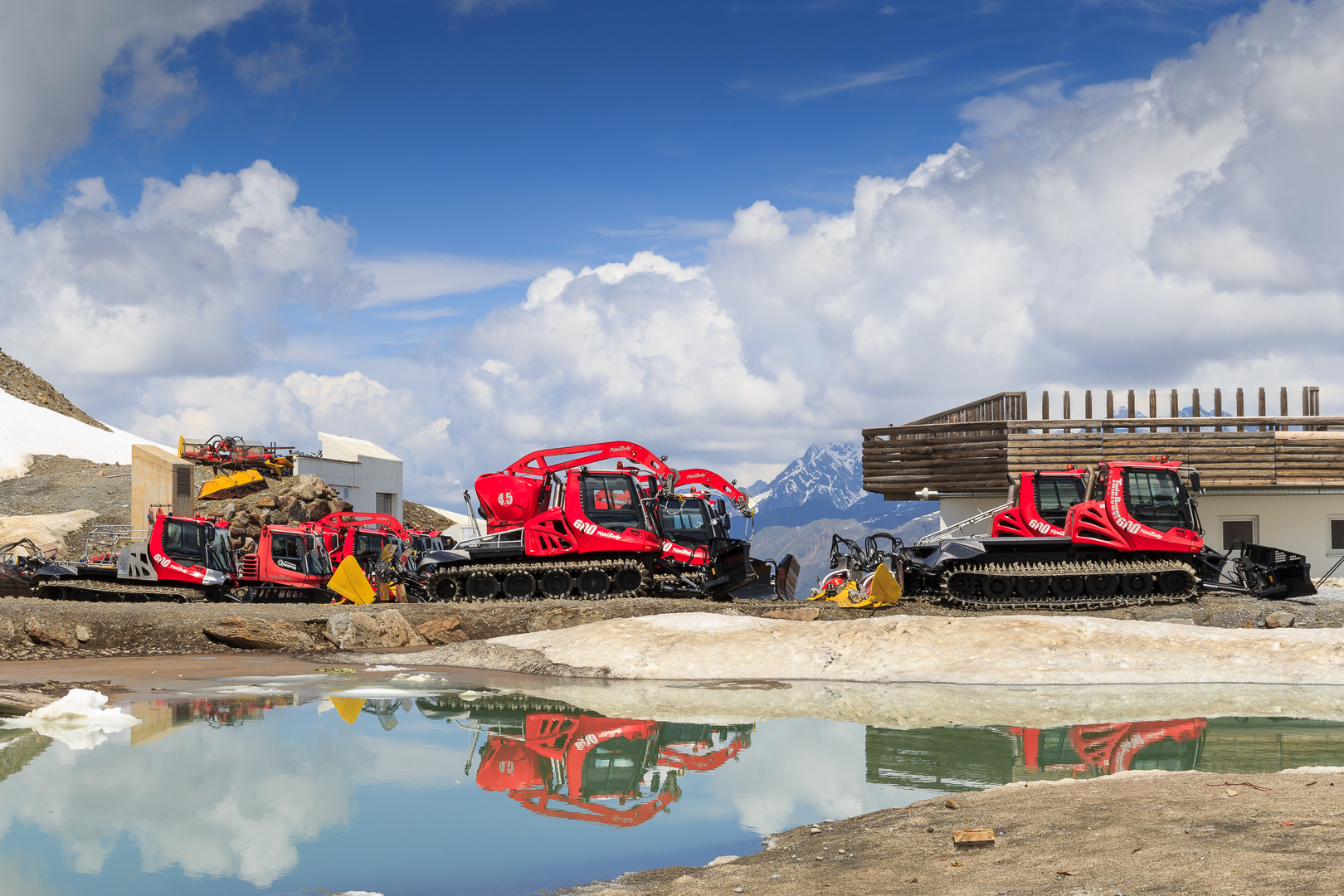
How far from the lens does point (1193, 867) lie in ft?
17.2

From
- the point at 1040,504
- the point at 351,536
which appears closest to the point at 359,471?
the point at 351,536

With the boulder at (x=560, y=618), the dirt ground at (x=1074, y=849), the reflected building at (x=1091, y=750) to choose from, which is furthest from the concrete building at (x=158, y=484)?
the dirt ground at (x=1074, y=849)

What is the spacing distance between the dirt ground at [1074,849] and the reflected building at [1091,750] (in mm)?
1385

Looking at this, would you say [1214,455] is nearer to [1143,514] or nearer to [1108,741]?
[1143,514]

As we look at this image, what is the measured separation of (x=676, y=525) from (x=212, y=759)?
18.7m

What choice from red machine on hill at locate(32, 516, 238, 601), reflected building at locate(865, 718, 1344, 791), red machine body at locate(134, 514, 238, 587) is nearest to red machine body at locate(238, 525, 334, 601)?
red machine body at locate(134, 514, 238, 587)

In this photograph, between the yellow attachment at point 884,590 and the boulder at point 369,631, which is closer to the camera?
the boulder at point 369,631

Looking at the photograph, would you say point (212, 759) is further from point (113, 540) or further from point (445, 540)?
point (113, 540)

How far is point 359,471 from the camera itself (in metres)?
52.6

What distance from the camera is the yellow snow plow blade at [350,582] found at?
26.0 m

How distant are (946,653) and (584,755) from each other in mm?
6792

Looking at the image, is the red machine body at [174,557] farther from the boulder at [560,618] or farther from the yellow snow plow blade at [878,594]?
the yellow snow plow blade at [878,594]

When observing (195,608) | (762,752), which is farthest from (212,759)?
(195,608)

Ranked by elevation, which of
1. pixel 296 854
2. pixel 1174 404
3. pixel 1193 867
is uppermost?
pixel 1174 404
